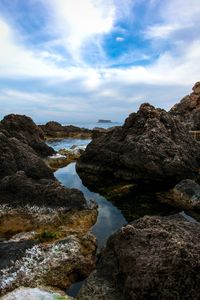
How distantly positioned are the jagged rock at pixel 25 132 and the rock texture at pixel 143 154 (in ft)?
35.6

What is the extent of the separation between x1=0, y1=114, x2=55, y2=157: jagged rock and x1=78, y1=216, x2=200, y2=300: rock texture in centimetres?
3602

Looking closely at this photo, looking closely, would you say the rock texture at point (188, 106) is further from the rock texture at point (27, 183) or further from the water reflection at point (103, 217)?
the rock texture at point (27, 183)

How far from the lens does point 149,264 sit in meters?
12.9

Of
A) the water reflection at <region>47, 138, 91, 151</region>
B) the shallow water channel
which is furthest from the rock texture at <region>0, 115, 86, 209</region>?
the water reflection at <region>47, 138, 91, 151</region>

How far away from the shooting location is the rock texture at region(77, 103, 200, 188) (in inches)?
1288

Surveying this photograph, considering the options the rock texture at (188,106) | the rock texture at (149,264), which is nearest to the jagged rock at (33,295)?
the rock texture at (149,264)

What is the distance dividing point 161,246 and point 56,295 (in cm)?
437

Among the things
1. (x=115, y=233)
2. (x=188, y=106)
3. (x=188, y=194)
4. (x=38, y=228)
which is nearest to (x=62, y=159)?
(x=188, y=194)

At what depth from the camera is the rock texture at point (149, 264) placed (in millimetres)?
12258

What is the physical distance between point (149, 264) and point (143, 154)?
20.6m

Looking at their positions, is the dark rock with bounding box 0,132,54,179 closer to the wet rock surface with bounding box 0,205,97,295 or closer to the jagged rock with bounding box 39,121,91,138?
the wet rock surface with bounding box 0,205,97,295

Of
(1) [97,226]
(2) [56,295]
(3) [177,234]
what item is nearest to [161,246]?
(3) [177,234]

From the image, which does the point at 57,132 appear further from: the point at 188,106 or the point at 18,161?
the point at 18,161

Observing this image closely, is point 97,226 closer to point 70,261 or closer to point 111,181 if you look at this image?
point 70,261
